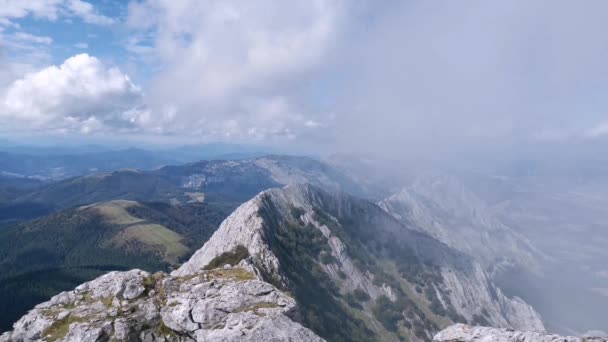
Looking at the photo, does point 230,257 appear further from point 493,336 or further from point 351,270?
point 493,336

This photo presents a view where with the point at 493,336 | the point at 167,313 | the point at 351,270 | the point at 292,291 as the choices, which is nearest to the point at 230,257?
the point at 292,291

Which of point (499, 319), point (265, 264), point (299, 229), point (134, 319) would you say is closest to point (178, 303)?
point (134, 319)

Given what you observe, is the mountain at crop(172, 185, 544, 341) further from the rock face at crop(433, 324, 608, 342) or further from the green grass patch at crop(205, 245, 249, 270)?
the rock face at crop(433, 324, 608, 342)

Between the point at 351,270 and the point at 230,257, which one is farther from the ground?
the point at 230,257

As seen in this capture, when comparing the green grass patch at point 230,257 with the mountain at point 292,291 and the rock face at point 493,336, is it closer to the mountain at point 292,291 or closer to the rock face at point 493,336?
the mountain at point 292,291

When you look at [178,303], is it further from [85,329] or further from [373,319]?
[373,319]
